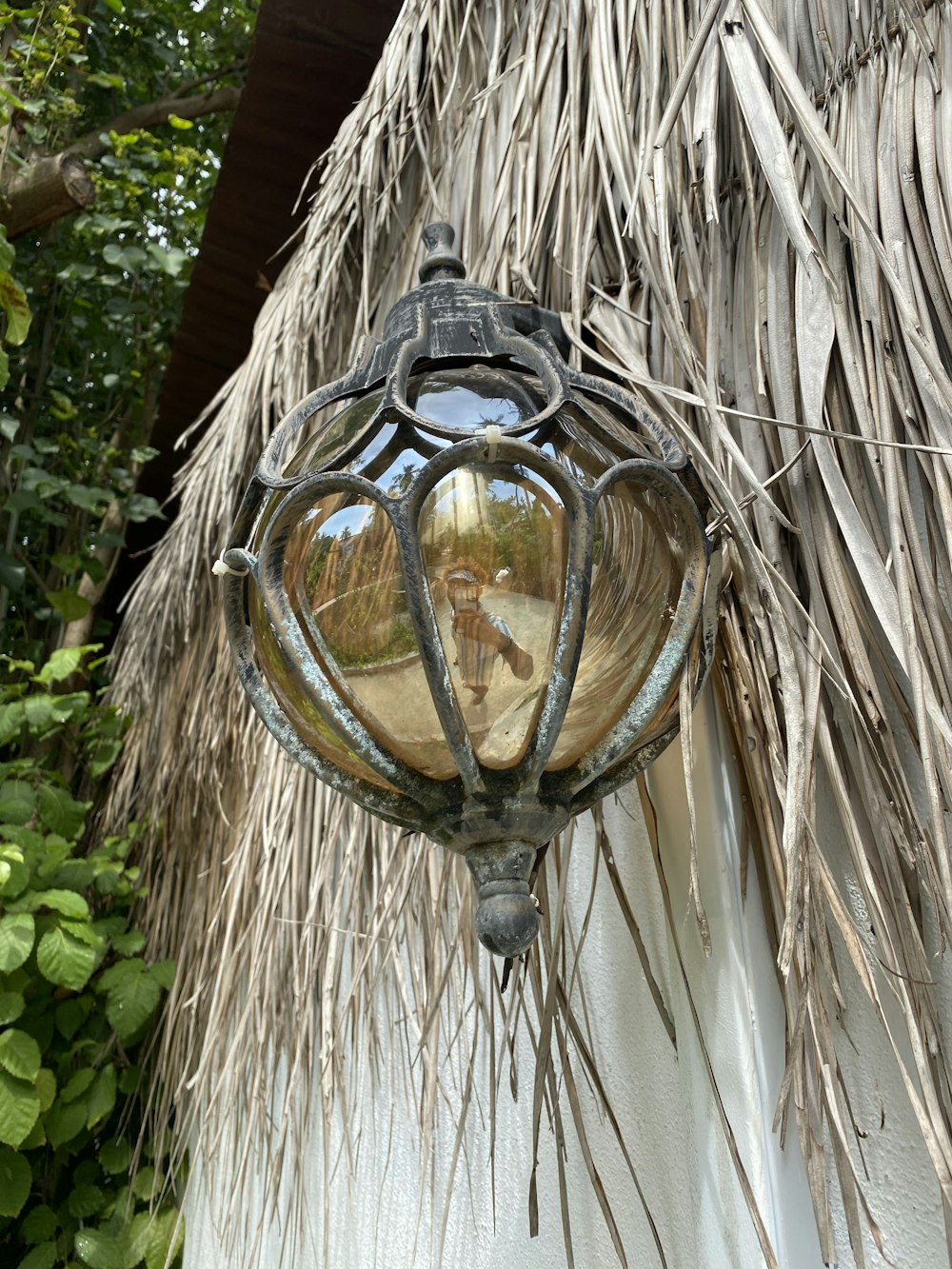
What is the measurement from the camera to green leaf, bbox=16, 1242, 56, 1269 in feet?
6.23

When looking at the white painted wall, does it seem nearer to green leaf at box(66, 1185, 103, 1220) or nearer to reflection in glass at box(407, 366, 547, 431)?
reflection in glass at box(407, 366, 547, 431)

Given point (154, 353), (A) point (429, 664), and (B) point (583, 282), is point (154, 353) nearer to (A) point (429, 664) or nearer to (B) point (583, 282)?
(B) point (583, 282)

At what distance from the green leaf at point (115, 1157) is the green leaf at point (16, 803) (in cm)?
63

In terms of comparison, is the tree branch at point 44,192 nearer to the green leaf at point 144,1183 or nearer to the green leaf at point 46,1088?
the green leaf at point 46,1088

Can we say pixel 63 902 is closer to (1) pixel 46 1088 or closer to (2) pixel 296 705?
(1) pixel 46 1088

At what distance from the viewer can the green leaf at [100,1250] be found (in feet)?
6.21

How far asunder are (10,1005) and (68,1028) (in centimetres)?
26

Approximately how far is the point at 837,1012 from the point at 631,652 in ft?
0.98

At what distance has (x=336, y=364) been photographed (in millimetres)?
1655

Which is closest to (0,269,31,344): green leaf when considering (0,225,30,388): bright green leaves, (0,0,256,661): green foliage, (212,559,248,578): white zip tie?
(0,225,30,388): bright green leaves

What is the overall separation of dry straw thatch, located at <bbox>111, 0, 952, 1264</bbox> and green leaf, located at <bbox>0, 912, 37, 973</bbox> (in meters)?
0.40

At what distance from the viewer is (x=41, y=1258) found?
1907 mm

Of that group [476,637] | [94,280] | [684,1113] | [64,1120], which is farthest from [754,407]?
[94,280]

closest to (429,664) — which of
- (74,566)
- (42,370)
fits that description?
(74,566)
